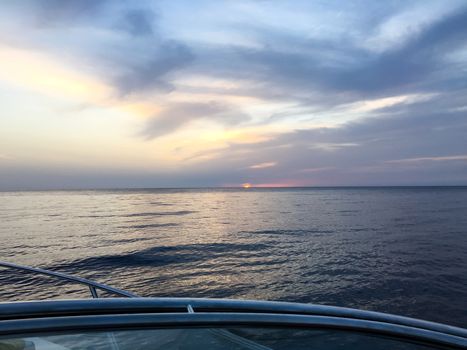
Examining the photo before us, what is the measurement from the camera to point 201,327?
1.62m

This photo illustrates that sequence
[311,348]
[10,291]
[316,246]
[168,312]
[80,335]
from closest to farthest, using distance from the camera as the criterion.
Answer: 1. [80,335]
2. [168,312]
3. [311,348]
4. [10,291]
5. [316,246]

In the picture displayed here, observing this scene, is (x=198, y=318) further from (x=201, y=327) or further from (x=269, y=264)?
(x=269, y=264)

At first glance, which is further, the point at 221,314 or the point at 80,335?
the point at 221,314

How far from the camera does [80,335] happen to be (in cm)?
145

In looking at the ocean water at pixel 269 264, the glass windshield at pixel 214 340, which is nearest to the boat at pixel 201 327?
the glass windshield at pixel 214 340

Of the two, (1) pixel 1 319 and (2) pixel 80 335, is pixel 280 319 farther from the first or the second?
(1) pixel 1 319

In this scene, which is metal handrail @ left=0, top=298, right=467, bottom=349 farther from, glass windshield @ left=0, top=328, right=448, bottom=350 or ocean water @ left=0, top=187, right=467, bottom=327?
ocean water @ left=0, top=187, right=467, bottom=327

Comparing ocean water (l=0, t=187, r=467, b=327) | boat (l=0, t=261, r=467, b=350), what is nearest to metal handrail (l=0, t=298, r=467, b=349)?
boat (l=0, t=261, r=467, b=350)

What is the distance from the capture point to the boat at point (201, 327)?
1381 mm

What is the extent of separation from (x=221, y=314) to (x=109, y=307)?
51 centimetres

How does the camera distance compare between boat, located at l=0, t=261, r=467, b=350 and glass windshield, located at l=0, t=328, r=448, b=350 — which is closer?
boat, located at l=0, t=261, r=467, b=350

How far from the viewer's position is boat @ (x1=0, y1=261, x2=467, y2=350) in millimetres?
1381

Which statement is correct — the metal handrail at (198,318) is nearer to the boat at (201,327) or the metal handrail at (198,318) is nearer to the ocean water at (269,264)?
the boat at (201,327)

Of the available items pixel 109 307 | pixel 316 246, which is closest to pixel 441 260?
pixel 316 246
